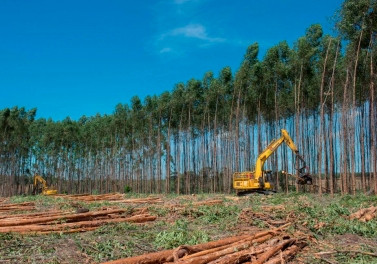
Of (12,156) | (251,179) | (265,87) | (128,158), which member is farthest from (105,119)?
(251,179)

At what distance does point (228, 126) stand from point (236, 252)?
117 feet

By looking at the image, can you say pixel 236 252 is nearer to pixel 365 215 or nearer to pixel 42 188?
pixel 365 215

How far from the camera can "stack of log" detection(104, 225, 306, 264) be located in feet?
20.6

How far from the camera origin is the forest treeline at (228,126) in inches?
978

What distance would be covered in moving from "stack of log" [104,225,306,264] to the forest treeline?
51.5ft

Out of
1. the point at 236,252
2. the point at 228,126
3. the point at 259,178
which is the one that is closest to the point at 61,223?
the point at 236,252

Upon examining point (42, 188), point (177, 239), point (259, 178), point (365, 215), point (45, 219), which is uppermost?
point (259, 178)

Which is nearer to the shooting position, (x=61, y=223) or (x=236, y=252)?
(x=236, y=252)

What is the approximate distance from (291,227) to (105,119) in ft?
159

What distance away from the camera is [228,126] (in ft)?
139

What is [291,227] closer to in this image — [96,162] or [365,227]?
[365,227]

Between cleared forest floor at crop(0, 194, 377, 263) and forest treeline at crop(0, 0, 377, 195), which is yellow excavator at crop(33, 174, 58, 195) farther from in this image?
cleared forest floor at crop(0, 194, 377, 263)

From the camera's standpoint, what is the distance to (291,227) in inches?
392

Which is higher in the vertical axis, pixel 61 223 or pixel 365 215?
pixel 61 223
